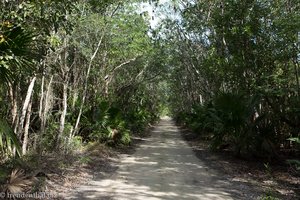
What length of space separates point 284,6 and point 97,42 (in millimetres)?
8106

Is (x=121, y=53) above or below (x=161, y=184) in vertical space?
above

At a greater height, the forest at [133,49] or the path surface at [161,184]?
the forest at [133,49]

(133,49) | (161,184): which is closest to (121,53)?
(133,49)

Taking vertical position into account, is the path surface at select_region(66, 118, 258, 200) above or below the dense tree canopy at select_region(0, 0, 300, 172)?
below

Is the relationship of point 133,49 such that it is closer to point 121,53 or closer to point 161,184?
point 121,53

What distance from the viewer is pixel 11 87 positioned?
980cm

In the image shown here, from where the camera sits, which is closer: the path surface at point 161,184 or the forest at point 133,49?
the path surface at point 161,184

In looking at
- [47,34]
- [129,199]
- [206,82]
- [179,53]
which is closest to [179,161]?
[129,199]

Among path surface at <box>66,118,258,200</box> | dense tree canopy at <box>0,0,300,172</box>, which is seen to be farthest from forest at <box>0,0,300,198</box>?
path surface at <box>66,118,258,200</box>

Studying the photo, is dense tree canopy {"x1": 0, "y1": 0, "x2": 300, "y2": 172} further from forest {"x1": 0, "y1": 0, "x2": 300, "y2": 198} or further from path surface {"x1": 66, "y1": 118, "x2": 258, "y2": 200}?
path surface {"x1": 66, "y1": 118, "x2": 258, "y2": 200}

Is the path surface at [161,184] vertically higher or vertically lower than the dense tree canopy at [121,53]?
lower

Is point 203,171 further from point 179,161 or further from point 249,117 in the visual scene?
point 249,117

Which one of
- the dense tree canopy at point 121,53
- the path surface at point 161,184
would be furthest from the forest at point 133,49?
the path surface at point 161,184

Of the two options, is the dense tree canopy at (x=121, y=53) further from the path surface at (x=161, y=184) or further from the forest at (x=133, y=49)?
the path surface at (x=161, y=184)
